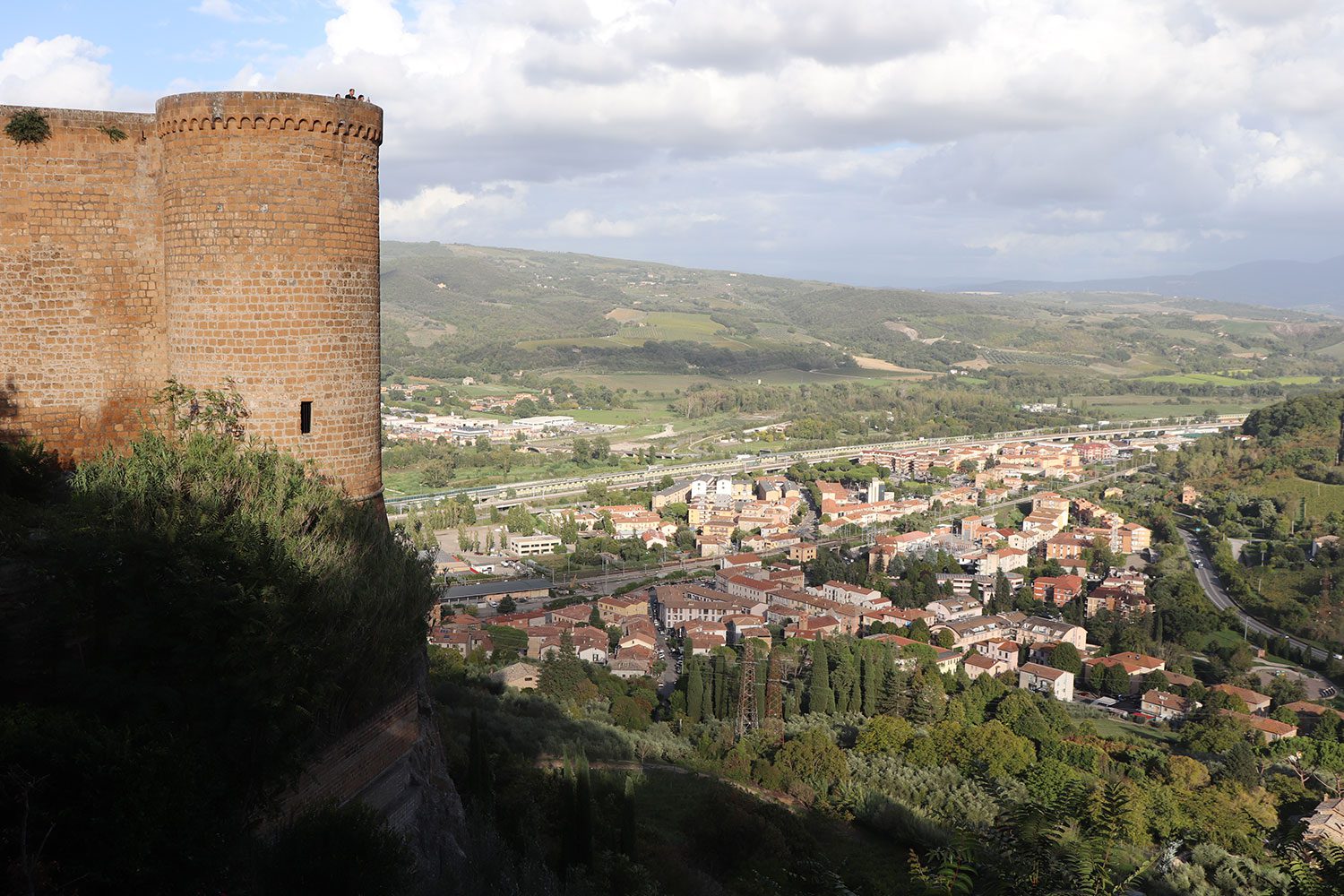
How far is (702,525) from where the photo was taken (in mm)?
56312

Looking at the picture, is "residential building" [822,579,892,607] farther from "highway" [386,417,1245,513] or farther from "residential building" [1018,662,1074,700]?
"highway" [386,417,1245,513]

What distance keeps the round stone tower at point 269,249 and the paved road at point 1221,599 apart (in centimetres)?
3843

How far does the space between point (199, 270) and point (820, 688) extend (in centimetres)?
2308

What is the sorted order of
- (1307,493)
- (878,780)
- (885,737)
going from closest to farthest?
1. (878,780)
2. (885,737)
3. (1307,493)

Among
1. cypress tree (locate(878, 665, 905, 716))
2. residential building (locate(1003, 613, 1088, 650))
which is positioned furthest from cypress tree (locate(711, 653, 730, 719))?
residential building (locate(1003, 613, 1088, 650))

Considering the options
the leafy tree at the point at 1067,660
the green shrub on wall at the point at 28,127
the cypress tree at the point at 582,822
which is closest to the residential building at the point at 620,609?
the leafy tree at the point at 1067,660

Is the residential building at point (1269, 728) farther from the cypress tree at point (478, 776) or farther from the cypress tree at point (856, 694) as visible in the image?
the cypress tree at point (478, 776)

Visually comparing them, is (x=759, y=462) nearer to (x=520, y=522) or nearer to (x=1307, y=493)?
(x=520, y=522)

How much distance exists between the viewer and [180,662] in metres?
5.96

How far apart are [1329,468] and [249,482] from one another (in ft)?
217

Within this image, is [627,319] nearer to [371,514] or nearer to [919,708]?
[919,708]

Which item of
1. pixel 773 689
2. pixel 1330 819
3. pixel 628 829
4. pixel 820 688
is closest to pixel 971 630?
pixel 820 688

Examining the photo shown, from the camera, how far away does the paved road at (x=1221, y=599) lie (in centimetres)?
3825

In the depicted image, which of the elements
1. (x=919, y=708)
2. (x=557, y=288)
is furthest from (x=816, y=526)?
(x=557, y=288)
